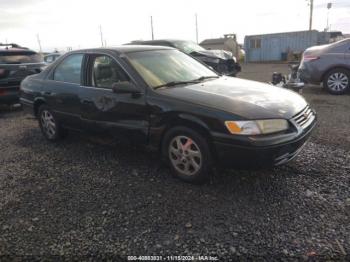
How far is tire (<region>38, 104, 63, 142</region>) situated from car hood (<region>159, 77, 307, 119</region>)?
2378mm

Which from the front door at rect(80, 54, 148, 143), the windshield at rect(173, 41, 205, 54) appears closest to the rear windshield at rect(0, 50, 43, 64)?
the front door at rect(80, 54, 148, 143)

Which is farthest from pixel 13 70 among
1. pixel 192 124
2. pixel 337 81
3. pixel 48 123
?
pixel 337 81

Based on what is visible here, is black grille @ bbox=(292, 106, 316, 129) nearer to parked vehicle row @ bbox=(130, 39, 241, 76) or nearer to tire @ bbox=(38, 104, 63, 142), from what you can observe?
tire @ bbox=(38, 104, 63, 142)

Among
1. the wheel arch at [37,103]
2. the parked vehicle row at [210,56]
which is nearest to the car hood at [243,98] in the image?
the wheel arch at [37,103]

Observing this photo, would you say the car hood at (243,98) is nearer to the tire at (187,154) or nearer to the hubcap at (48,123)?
the tire at (187,154)

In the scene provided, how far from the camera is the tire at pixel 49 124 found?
5176 millimetres

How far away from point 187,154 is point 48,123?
2.97 metres

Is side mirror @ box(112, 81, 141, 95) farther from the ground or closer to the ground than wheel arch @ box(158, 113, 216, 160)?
farther from the ground

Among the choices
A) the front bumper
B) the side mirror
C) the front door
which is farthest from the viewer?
the front door

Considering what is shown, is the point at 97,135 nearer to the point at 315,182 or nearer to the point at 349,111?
the point at 315,182

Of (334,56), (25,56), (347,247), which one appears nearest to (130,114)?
(347,247)

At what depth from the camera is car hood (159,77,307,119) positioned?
3160 mm

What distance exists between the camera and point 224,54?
1154 cm

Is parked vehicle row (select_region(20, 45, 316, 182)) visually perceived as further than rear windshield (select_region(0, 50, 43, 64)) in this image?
No
